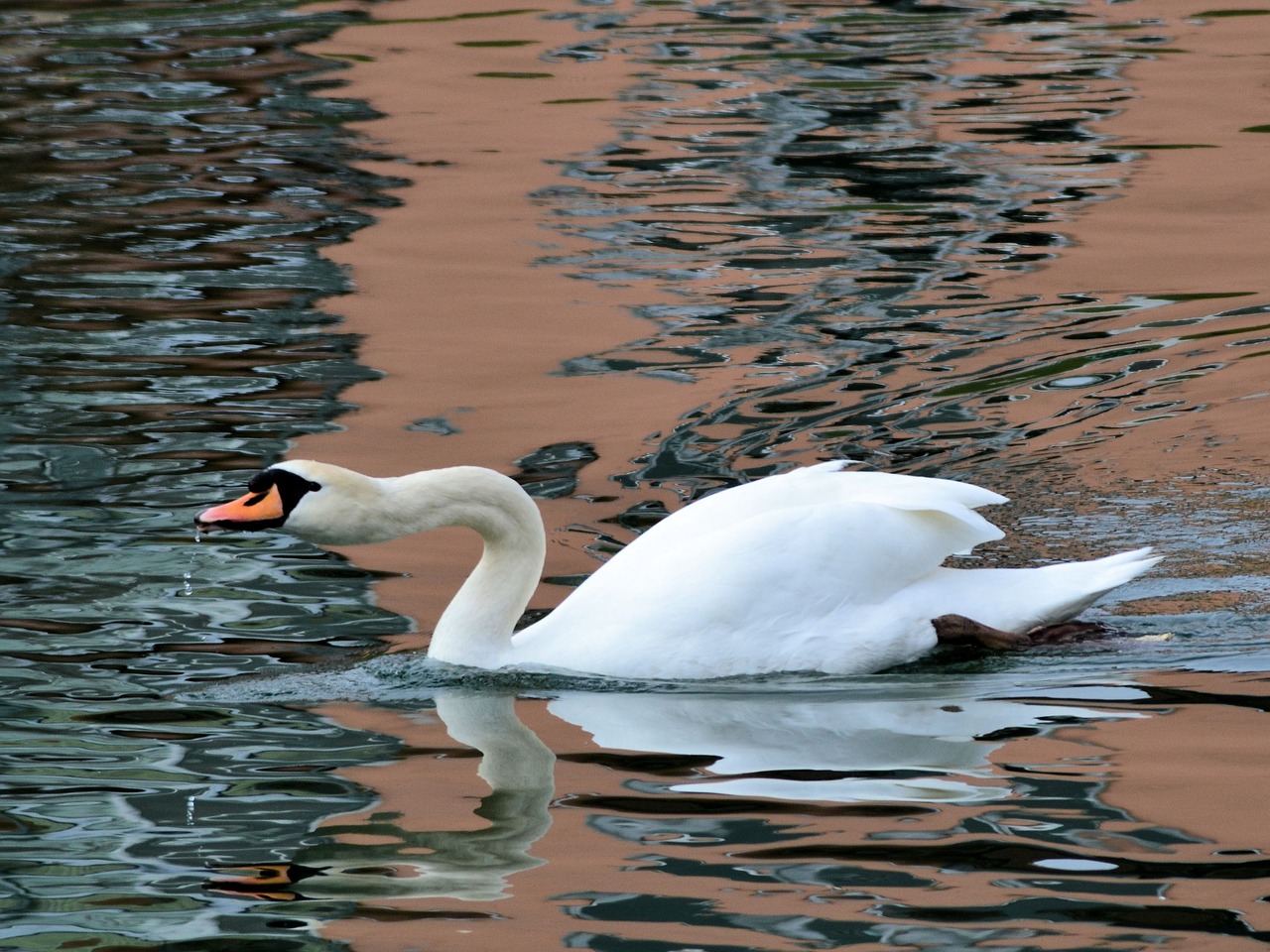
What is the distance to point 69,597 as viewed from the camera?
709 cm

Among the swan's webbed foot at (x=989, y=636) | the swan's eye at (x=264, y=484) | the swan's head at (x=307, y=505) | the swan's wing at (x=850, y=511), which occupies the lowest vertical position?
the swan's webbed foot at (x=989, y=636)

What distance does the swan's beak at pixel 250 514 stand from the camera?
5.87 meters

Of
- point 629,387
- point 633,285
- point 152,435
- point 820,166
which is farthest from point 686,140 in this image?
point 152,435

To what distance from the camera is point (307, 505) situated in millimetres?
6051

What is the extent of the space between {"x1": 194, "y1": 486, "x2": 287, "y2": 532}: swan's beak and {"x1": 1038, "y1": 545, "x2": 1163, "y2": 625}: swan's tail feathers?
2470 millimetres

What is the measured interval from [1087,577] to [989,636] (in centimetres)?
40

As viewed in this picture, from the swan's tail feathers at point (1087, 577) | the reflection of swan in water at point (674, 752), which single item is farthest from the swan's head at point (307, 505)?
the swan's tail feathers at point (1087, 577)

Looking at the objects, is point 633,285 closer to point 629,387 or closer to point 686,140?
point 629,387

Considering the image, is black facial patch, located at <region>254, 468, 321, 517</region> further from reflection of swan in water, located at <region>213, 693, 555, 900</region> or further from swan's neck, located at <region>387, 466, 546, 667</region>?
reflection of swan in water, located at <region>213, 693, 555, 900</region>

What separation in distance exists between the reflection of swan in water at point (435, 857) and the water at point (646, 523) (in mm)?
15

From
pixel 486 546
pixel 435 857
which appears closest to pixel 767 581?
pixel 486 546

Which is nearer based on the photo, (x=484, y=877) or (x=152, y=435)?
(x=484, y=877)

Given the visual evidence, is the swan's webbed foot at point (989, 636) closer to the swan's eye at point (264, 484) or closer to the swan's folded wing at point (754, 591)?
the swan's folded wing at point (754, 591)

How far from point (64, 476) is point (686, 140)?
23.9 ft
